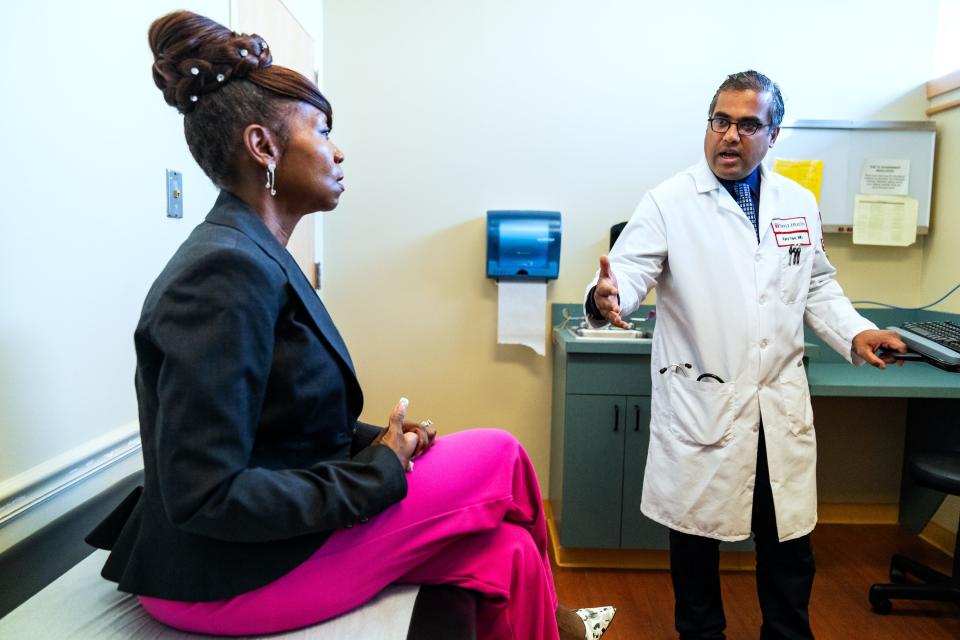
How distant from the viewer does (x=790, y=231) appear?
66.1 inches

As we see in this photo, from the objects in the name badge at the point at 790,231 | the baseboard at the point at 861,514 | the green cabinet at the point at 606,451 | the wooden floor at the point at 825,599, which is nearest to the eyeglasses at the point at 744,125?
the name badge at the point at 790,231

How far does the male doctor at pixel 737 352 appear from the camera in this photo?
1.63 metres

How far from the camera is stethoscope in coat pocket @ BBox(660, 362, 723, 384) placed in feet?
5.38

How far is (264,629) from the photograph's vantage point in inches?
34.4

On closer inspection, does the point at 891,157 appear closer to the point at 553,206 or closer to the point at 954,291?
the point at 954,291

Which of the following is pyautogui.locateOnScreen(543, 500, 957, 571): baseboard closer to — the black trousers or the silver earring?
the black trousers

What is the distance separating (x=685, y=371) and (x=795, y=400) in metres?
0.28

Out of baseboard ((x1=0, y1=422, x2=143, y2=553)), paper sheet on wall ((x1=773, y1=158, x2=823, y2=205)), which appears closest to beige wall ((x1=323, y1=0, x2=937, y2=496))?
paper sheet on wall ((x1=773, y1=158, x2=823, y2=205))

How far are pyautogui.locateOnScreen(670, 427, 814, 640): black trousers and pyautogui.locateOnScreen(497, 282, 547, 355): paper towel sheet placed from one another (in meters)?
1.09

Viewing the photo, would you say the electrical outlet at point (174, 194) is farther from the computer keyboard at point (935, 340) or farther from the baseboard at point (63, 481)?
the computer keyboard at point (935, 340)

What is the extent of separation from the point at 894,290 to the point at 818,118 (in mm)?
794

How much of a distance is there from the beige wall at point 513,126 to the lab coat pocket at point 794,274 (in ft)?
3.53

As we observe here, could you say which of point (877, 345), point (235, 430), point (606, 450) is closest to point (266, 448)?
point (235, 430)

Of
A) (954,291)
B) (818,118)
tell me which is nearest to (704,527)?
(954,291)
